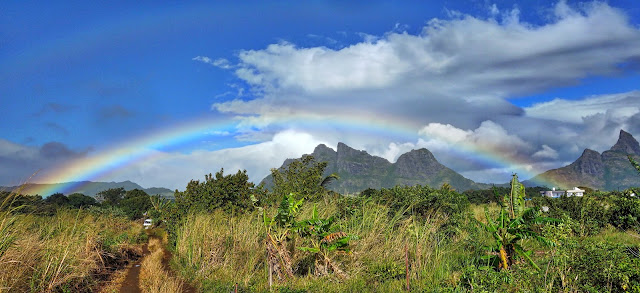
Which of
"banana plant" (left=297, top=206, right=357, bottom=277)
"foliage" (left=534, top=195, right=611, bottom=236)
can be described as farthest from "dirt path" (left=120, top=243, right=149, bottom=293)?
"foliage" (left=534, top=195, right=611, bottom=236)

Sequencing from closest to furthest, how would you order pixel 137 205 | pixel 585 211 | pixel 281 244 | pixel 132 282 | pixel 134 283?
pixel 281 244 → pixel 134 283 → pixel 132 282 → pixel 585 211 → pixel 137 205

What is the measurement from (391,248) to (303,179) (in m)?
8.12

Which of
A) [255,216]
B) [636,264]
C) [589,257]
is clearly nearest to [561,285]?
[589,257]

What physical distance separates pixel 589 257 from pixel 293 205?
6.01 metres

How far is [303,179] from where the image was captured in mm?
18453

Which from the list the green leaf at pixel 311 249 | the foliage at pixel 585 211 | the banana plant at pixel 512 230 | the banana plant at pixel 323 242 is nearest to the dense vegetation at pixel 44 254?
the green leaf at pixel 311 249

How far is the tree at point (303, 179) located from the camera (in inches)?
705

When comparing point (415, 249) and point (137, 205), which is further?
point (137, 205)

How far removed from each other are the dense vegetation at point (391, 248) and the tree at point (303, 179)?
2.92 ft

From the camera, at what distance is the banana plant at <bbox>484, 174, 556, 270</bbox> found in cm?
809

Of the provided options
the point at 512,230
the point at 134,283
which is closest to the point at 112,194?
the point at 134,283

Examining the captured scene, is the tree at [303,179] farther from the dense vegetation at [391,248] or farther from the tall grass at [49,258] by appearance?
the tall grass at [49,258]

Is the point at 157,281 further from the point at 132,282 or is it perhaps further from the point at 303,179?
the point at 303,179

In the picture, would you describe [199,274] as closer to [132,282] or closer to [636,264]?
[132,282]
